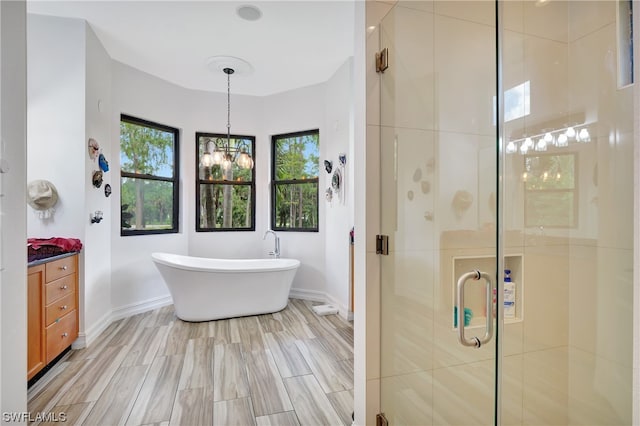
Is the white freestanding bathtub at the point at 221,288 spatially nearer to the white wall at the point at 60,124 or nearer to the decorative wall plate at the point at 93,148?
the white wall at the point at 60,124

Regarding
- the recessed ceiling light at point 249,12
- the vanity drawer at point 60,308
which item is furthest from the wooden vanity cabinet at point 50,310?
the recessed ceiling light at point 249,12

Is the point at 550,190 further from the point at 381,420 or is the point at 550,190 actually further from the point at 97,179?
the point at 97,179

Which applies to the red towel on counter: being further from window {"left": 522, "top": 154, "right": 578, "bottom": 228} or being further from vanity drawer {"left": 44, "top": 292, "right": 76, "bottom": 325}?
window {"left": 522, "top": 154, "right": 578, "bottom": 228}

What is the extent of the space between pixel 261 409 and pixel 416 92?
1.99m

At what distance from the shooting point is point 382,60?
1.53 m

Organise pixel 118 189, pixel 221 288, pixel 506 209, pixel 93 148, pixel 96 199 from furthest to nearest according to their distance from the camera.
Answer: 1. pixel 118 189
2. pixel 221 288
3. pixel 96 199
4. pixel 93 148
5. pixel 506 209

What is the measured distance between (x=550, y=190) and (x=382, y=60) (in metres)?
1.09

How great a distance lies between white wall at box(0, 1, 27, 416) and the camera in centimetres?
138

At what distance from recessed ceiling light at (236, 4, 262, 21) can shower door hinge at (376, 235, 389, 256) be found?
2288 mm

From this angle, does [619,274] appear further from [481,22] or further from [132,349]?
[132,349]

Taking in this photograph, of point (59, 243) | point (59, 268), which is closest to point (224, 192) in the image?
point (59, 243)

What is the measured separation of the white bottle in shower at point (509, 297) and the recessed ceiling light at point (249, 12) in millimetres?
2746

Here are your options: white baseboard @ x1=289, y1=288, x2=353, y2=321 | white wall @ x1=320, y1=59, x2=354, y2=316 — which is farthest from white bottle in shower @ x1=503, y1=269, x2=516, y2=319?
white baseboard @ x1=289, y1=288, x2=353, y2=321

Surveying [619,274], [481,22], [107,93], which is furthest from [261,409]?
[107,93]
